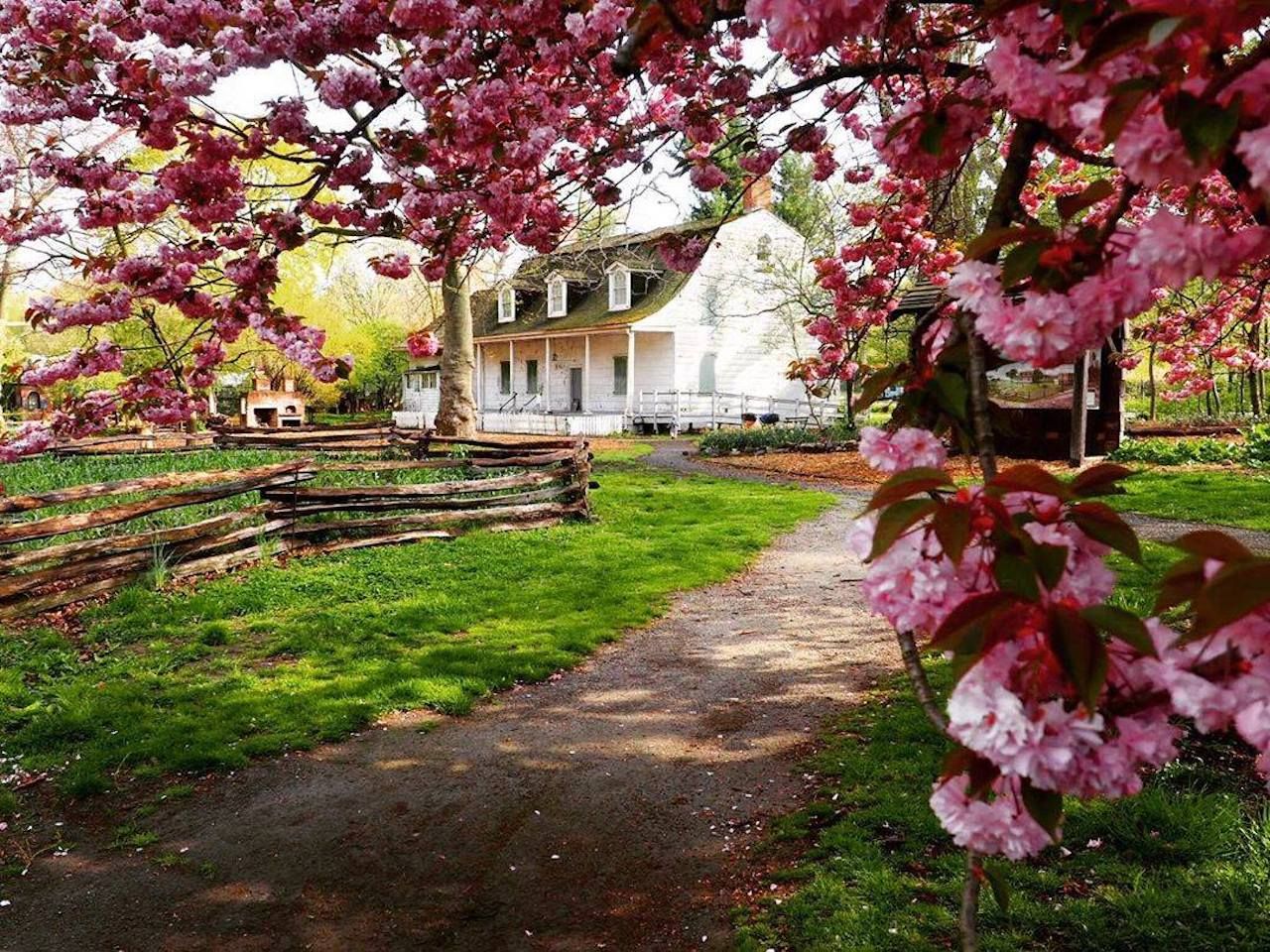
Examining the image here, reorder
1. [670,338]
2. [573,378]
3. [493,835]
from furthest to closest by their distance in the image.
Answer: [573,378], [670,338], [493,835]

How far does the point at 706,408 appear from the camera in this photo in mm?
29047

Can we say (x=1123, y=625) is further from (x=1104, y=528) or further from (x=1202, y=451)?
(x=1202, y=451)

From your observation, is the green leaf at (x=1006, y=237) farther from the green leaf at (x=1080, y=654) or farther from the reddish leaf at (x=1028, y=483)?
the green leaf at (x=1080, y=654)

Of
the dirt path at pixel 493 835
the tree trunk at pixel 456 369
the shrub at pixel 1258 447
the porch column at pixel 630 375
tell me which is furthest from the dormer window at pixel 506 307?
the dirt path at pixel 493 835

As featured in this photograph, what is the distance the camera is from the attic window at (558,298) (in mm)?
32625

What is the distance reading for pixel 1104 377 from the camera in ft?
51.9

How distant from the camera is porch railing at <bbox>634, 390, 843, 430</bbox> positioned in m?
28.5

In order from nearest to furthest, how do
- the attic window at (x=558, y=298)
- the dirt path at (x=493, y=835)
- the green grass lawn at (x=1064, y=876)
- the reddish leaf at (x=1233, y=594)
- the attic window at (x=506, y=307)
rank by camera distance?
the reddish leaf at (x=1233, y=594) < the green grass lawn at (x=1064, y=876) < the dirt path at (x=493, y=835) < the attic window at (x=558, y=298) < the attic window at (x=506, y=307)

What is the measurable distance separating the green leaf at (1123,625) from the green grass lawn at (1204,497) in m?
8.80

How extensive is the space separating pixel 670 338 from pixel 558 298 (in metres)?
5.65

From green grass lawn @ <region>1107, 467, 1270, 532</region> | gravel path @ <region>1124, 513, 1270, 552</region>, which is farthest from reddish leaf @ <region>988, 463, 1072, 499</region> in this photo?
green grass lawn @ <region>1107, 467, 1270, 532</region>

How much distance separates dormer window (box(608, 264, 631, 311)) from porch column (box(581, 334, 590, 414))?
1.50m

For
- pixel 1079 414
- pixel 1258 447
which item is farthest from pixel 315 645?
pixel 1258 447

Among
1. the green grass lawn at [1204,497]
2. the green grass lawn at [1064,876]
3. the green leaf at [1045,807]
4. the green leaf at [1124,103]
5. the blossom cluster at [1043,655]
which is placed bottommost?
the green grass lawn at [1064,876]
